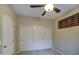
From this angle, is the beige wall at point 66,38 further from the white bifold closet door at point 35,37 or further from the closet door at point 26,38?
the closet door at point 26,38

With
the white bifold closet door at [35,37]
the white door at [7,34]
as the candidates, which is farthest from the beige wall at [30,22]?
the white door at [7,34]

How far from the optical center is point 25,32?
2000 mm

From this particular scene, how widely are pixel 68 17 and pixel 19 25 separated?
98 cm

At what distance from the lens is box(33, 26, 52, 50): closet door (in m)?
2.00

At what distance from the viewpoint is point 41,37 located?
80.1 inches

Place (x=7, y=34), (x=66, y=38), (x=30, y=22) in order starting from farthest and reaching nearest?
(x=66, y=38) < (x=30, y=22) < (x=7, y=34)

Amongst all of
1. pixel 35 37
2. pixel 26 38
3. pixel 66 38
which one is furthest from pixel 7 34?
pixel 66 38

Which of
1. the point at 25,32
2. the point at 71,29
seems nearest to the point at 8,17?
the point at 25,32

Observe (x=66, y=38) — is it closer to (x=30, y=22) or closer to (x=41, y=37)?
(x=41, y=37)

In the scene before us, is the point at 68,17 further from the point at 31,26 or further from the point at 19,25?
the point at 19,25

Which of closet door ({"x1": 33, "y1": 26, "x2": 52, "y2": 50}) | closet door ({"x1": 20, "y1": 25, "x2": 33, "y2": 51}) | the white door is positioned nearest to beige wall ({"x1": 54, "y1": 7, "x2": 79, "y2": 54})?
closet door ({"x1": 33, "y1": 26, "x2": 52, "y2": 50})

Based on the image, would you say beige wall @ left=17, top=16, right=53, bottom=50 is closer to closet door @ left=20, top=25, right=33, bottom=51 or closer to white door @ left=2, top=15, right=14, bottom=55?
closet door @ left=20, top=25, right=33, bottom=51

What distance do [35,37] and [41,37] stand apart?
123 millimetres

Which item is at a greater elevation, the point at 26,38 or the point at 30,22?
the point at 30,22
